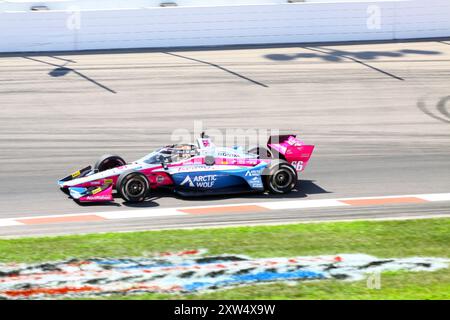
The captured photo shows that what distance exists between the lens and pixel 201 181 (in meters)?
15.6

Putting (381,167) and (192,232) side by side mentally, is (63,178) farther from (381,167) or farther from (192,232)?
(381,167)

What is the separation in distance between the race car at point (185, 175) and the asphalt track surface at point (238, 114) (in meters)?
0.22

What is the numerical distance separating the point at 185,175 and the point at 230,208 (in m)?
0.97

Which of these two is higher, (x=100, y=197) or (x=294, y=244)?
(x=100, y=197)

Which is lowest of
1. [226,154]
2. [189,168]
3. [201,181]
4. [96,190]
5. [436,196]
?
[436,196]

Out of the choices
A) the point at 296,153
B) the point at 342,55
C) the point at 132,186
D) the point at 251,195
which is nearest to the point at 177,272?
the point at 132,186

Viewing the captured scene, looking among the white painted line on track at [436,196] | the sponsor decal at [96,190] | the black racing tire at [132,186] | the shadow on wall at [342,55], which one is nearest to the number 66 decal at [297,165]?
the white painted line on track at [436,196]

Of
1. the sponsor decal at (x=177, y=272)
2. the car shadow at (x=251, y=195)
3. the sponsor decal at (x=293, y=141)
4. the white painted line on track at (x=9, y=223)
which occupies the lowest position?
the sponsor decal at (x=177, y=272)

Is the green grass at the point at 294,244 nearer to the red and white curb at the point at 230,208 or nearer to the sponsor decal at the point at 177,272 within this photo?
the sponsor decal at the point at 177,272

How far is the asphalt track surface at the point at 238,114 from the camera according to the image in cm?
1563

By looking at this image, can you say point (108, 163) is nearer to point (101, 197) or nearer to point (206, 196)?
point (101, 197)

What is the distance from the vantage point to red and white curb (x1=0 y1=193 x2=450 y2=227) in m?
14.6

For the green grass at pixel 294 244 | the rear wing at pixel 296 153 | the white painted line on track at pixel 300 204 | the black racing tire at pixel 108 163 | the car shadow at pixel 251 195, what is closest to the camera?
the green grass at pixel 294 244

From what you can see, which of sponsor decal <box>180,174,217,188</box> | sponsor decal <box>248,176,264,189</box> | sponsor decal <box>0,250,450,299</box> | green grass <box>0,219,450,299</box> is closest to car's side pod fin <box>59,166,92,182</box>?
sponsor decal <box>180,174,217,188</box>
